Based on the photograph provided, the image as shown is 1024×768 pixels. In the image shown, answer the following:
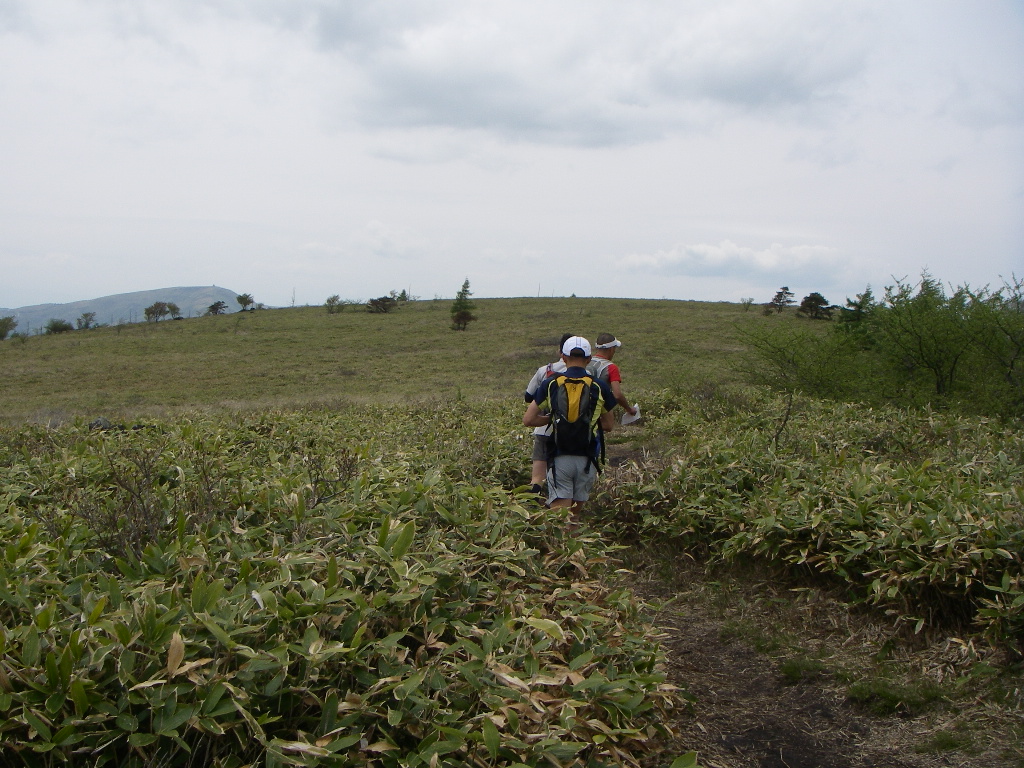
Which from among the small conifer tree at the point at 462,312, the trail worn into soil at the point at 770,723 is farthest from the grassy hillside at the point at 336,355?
the trail worn into soil at the point at 770,723

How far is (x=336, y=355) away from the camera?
135ft

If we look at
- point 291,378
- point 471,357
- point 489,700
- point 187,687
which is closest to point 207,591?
point 187,687

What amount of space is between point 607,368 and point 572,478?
1.25m

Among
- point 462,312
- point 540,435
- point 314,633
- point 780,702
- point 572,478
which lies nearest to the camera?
point 314,633

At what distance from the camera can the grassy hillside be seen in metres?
27.0

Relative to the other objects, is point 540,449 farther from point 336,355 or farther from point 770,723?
point 336,355

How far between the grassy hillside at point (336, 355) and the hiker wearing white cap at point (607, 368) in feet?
25.1

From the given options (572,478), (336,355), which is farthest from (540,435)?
(336,355)

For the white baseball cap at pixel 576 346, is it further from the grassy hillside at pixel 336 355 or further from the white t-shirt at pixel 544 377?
the grassy hillside at pixel 336 355

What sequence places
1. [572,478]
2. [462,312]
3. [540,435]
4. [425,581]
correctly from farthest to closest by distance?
[462,312], [540,435], [572,478], [425,581]

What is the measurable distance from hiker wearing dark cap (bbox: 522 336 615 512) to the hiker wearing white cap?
0.58 meters

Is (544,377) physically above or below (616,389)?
above

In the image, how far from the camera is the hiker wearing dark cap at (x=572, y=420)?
16.8 ft

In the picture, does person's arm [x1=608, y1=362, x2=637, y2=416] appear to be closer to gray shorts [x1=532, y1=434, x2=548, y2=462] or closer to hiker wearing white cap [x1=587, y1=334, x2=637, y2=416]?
hiker wearing white cap [x1=587, y1=334, x2=637, y2=416]
